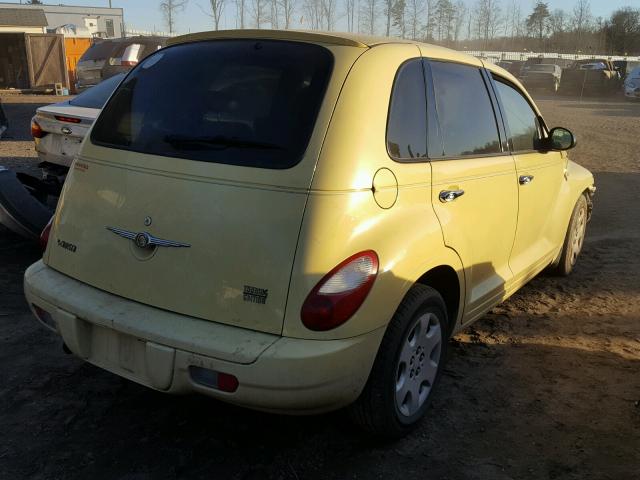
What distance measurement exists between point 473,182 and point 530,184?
2.96 ft

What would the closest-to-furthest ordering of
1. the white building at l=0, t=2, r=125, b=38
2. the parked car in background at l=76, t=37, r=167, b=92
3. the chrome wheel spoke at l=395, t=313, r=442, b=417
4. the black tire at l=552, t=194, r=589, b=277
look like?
the chrome wheel spoke at l=395, t=313, r=442, b=417
the black tire at l=552, t=194, r=589, b=277
the parked car in background at l=76, t=37, r=167, b=92
the white building at l=0, t=2, r=125, b=38

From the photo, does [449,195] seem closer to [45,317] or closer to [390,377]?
[390,377]

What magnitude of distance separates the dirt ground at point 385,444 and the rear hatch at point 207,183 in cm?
75

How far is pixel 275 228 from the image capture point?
2.41 metres

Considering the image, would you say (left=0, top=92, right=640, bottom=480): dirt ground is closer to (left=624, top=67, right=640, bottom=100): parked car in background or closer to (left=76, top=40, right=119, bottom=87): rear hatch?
(left=76, top=40, right=119, bottom=87): rear hatch

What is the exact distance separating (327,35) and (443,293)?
143cm

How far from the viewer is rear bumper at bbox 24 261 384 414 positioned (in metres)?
2.33

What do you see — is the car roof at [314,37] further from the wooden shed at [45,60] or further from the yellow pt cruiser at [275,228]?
the wooden shed at [45,60]

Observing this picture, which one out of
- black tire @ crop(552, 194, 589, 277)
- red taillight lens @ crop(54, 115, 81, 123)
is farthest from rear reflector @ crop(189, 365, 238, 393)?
Answer: red taillight lens @ crop(54, 115, 81, 123)

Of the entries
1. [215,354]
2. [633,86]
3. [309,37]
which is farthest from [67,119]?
[633,86]

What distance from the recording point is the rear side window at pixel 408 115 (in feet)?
9.12

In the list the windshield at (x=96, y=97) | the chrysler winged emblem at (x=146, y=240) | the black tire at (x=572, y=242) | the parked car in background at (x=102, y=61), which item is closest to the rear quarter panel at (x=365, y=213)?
the chrysler winged emblem at (x=146, y=240)

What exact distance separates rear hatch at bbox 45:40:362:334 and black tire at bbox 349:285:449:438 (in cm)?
54

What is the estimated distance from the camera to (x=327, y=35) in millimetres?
2883
